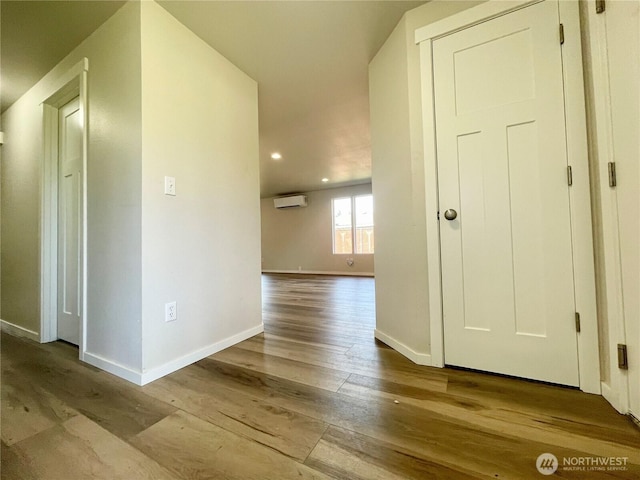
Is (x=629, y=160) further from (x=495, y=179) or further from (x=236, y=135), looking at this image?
(x=236, y=135)

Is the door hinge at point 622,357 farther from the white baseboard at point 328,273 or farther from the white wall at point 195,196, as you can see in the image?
the white baseboard at point 328,273

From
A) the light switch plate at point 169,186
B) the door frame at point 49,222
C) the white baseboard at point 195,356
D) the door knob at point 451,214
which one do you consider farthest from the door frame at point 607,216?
the door frame at point 49,222

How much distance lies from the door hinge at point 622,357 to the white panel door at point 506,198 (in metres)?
0.16

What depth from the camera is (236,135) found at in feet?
6.67

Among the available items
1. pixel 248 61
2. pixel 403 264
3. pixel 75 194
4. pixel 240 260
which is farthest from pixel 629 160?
pixel 75 194

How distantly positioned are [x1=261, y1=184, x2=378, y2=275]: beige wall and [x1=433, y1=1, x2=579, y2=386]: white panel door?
5.00m

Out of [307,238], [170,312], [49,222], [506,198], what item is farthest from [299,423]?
[307,238]

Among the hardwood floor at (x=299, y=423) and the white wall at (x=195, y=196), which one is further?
the white wall at (x=195, y=196)

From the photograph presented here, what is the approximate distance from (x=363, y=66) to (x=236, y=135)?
1.23 meters

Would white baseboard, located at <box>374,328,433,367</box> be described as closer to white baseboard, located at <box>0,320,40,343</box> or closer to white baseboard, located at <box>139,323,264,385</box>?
white baseboard, located at <box>139,323,264,385</box>

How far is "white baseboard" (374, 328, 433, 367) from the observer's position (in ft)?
4.96

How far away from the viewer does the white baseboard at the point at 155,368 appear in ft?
4.51

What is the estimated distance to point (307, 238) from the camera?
23.9 ft

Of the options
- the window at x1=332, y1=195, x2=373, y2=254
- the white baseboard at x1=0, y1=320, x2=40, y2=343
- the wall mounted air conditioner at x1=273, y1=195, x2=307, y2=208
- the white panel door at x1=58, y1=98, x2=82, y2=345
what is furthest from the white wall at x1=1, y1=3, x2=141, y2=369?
the window at x1=332, y1=195, x2=373, y2=254
